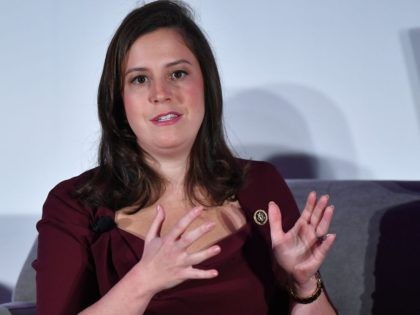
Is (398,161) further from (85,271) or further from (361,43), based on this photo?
(85,271)

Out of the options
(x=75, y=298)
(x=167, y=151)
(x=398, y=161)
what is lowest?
(x=398, y=161)

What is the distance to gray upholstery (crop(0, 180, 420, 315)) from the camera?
1558mm

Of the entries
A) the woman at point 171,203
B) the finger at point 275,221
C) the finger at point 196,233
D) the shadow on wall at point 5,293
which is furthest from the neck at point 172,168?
the shadow on wall at point 5,293

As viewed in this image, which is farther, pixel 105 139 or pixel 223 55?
pixel 223 55

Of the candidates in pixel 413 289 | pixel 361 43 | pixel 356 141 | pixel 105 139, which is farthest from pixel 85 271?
pixel 361 43

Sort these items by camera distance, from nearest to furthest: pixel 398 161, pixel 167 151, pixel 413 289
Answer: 1. pixel 167 151
2. pixel 413 289
3. pixel 398 161

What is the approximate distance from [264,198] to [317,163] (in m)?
0.48

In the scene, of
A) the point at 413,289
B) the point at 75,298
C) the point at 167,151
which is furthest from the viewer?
the point at 413,289

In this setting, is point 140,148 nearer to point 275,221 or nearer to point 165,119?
point 165,119

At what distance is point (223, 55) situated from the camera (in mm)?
1959

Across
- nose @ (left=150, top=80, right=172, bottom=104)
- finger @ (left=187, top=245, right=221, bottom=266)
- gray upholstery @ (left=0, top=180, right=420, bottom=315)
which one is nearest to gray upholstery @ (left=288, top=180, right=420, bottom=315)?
gray upholstery @ (left=0, top=180, right=420, bottom=315)

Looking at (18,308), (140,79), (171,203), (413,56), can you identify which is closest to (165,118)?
(140,79)

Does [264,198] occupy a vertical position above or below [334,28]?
below

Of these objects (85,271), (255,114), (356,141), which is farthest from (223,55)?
(85,271)
